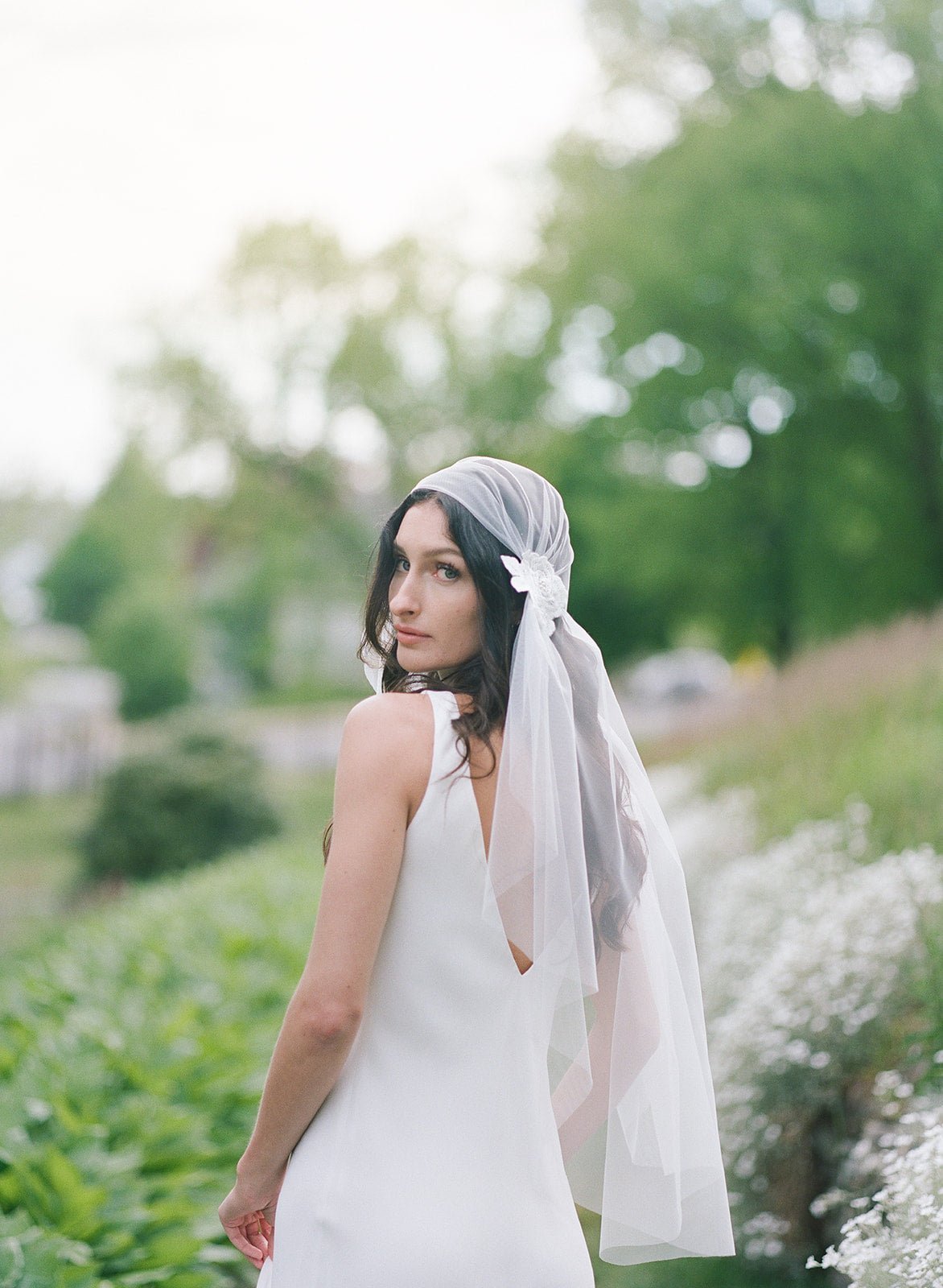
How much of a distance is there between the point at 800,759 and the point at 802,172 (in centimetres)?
1030

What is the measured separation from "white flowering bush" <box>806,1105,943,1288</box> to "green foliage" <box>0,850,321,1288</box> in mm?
1586

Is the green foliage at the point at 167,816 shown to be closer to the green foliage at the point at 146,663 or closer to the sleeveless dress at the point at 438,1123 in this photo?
the sleeveless dress at the point at 438,1123

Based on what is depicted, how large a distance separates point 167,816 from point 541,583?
11480 millimetres

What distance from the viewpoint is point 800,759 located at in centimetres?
780

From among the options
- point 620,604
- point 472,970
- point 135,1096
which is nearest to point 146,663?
point 620,604

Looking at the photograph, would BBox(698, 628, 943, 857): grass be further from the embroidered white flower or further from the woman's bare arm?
the woman's bare arm

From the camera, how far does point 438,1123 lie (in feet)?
6.31

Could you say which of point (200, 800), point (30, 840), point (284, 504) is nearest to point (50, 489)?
point (284, 504)

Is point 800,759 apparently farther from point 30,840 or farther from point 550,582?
point 30,840

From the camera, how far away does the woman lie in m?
1.87

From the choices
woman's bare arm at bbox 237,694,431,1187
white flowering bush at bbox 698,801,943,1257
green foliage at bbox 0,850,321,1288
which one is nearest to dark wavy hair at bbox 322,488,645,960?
woman's bare arm at bbox 237,694,431,1187

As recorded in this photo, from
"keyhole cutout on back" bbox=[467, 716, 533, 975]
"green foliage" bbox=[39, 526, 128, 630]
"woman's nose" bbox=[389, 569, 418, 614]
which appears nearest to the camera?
"keyhole cutout on back" bbox=[467, 716, 533, 975]

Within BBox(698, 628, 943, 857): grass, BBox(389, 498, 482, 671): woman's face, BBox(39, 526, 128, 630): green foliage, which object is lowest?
BBox(698, 628, 943, 857): grass

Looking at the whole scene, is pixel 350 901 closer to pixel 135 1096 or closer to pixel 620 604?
pixel 135 1096
